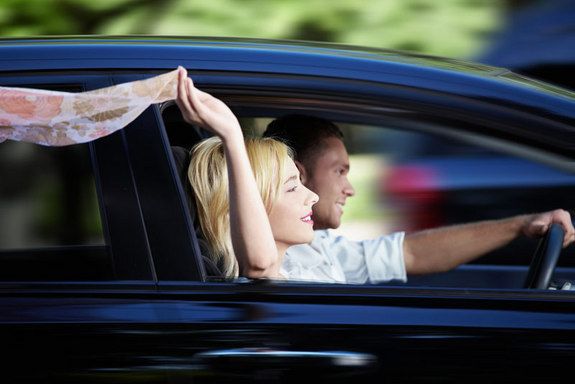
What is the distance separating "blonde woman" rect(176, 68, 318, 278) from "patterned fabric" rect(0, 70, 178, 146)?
0.30ft

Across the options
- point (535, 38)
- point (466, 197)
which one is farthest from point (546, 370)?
point (535, 38)

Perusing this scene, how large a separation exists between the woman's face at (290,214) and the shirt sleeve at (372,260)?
0.61 m

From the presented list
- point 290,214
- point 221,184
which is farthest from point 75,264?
point 290,214

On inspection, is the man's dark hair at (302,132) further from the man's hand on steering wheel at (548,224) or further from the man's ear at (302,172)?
the man's hand on steering wheel at (548,224)

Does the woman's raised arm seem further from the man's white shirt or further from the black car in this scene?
the man's white shirt

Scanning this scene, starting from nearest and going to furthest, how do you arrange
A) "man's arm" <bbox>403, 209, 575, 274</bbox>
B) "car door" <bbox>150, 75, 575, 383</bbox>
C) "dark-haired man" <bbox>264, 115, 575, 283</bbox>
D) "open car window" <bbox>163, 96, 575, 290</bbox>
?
"car door" <bbox>150, 75, 575, 383</bbox> < "dark-haired man" <bbox>264, 115, 575, 283</bbox> < "man's arm" <bbox>403, 209, 575, 274</bbox> < "open car window" <bbox>163, 96, 575, 290</bbox>

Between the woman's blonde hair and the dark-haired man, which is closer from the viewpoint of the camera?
the woman's blonde hair

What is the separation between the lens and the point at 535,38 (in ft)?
16.7

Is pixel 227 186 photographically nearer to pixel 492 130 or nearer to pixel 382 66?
pixel 382 66

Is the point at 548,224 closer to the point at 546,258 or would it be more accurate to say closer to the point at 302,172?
the point at 546,258

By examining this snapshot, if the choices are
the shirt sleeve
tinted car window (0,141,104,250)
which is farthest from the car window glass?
the shirt sleeve

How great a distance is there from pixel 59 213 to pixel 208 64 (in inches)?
15.8

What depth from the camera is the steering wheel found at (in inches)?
110

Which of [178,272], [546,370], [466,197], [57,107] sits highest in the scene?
[466,197]
